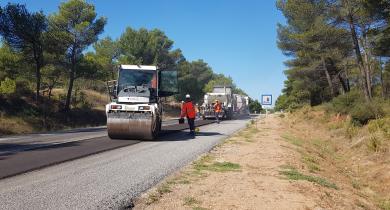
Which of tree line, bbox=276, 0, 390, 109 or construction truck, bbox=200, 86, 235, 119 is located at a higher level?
tree line, bbox=276, 0, 390, 109

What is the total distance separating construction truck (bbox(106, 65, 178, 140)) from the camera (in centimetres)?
1702

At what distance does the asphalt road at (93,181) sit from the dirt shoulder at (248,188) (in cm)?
45

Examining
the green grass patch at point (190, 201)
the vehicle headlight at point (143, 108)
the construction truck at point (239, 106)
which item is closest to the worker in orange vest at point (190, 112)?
the vehicle headlight at point (143, 108)

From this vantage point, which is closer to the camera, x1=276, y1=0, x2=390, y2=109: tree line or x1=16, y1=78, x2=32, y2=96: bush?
x1=276, y1=0, x2=390, y2=109: tree line

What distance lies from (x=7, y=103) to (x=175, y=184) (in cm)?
Result: 3127

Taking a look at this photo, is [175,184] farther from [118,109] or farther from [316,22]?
[316,22]

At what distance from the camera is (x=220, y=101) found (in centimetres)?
4441

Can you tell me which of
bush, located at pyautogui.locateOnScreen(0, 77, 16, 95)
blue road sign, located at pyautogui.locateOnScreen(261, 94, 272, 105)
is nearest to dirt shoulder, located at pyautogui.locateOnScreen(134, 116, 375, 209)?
blue road sign, located at pyautogui.locateOnScreen(261, 94, 272, 105)

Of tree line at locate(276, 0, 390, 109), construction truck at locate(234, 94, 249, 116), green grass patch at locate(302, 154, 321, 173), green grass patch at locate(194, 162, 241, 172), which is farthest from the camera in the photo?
construction truck at locate(234, 94, 249, 116)

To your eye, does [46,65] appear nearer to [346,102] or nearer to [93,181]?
[346,102]

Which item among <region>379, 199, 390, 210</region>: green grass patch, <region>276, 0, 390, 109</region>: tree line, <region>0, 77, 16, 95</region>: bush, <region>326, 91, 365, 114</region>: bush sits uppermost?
<region>276, 0, 390, 109</region>: tree line

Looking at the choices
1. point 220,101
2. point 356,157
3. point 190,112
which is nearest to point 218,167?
point 356,157

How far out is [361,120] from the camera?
2217cm

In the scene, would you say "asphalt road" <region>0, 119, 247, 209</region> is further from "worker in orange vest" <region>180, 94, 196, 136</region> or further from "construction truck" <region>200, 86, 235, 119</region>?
"construction truck" <region>200, 86, 235, 119</region>
